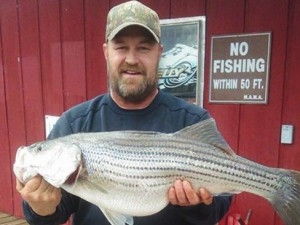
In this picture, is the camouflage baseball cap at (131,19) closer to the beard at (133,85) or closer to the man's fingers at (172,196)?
the beard at (133,85)

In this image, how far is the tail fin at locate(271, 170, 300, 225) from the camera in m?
1.79

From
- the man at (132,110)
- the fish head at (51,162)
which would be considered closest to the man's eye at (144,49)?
the man at (132,110)

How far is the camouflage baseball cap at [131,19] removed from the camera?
6.61 ft

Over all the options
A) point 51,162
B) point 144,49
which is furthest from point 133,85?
point 51,162

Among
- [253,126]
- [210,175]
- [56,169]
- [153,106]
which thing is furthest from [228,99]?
[56,169]

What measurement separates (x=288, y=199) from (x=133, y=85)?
0.93 metres

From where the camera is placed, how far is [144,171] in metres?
1.80

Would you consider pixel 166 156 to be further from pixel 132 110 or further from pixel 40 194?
pixel 40 194

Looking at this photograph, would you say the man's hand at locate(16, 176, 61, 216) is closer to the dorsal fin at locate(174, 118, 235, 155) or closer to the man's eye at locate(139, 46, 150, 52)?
the dorsal fin at locate(174, 118, 235, 155)

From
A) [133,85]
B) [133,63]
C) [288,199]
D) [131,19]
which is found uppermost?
[131,19]

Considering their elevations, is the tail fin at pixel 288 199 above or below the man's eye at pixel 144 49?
below

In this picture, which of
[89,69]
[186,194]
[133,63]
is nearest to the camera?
[186,194]

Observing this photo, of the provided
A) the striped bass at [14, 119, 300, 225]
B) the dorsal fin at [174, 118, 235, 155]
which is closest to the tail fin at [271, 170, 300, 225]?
the striped bass at [14, 119, 300, 225]

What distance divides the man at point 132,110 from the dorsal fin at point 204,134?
0.17 metres
